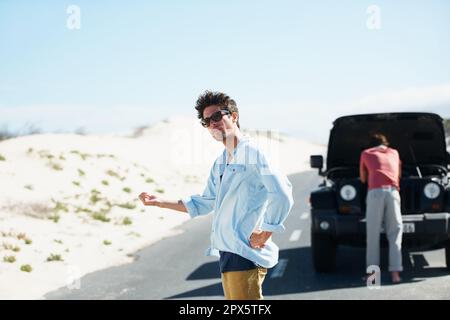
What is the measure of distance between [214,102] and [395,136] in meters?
6.94

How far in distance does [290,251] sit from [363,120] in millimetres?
2964

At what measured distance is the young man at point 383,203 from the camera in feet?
26.7

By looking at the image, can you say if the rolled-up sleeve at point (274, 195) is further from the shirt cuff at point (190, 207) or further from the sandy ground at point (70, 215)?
the shirt cuff at point (190, 207)

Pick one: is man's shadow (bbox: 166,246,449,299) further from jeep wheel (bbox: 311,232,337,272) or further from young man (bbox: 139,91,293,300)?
young man (bbox: 139,91,293,300)

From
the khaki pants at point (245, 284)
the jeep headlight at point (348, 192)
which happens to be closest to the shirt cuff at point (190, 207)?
the khaki pants at point (245, 284)

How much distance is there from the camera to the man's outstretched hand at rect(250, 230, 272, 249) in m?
3.42

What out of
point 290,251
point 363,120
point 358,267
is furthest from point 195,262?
point 363,120

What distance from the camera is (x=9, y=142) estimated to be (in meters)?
41.1

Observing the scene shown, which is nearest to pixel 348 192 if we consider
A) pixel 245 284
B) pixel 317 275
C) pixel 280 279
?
pixel 317 275

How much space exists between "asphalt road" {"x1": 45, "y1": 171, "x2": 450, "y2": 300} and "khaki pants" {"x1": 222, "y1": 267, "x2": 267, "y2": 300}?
4.38 meters

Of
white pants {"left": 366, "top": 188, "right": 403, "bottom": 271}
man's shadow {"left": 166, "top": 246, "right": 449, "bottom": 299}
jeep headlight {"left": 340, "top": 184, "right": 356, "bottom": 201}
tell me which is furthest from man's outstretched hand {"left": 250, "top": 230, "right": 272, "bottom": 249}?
jeep headlight {"left": 340, "top": 184, "right": 356, "bottom": 201}

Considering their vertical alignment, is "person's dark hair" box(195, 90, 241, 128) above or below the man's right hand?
above

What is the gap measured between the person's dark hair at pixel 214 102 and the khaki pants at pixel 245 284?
30.9 inches
